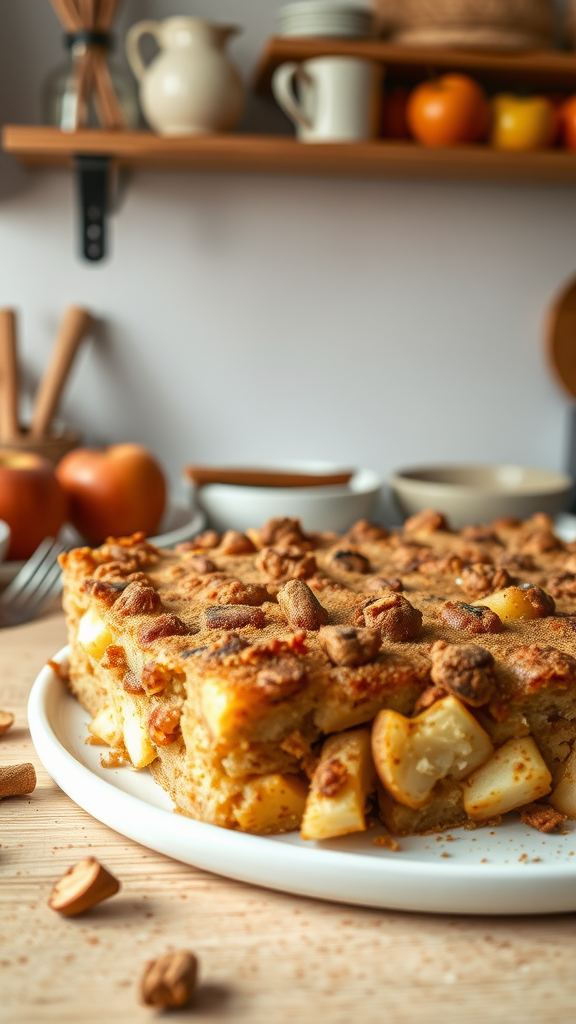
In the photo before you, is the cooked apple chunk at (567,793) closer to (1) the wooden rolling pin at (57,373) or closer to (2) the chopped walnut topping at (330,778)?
(2) the chopped walnut topping at (330,778)

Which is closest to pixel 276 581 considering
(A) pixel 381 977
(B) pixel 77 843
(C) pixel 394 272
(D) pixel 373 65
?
(B) pixel 77 843

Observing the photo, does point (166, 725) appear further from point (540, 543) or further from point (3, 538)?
point (3, 538)

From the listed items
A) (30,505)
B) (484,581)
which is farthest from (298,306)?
(484,581)

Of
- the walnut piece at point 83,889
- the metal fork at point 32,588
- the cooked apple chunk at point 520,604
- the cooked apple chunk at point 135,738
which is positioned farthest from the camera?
the metal fork at point 32,588

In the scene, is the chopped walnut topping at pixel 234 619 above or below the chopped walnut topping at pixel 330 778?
above

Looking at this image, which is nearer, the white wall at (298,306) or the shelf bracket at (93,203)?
the shelf bracket at (93,203)

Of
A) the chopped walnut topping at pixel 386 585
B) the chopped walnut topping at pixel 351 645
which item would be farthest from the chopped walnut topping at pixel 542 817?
the chopped walnut topping at pixel 386 585
